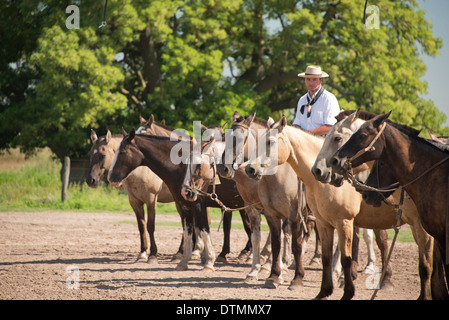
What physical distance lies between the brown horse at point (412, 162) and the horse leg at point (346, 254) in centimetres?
132

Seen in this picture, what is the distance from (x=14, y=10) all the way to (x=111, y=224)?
1370 centimetres

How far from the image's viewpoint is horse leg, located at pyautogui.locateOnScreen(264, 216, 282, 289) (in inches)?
318

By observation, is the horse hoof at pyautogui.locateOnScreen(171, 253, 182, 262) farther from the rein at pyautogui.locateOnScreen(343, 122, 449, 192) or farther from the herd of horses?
the rein at pyautogui.locateOnScreen(343, 122, 449, 192)

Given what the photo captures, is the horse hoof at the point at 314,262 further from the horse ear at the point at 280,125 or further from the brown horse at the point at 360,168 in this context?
the horse ear at the point at 280,125

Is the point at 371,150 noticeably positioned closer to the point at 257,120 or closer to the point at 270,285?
the point at 257,120

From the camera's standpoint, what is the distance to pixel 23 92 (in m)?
25.9

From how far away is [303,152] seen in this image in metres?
7.11

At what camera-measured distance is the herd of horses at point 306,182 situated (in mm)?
5617

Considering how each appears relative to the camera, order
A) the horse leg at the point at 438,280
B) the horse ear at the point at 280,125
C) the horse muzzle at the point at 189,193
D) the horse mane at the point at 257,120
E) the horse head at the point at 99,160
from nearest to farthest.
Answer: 1. the horse leg at the point at 438,280
2. the horse ear at the point at 280,125
3. the horse mane at the point at 257,120
4. the horse muzzle at the point at 189,193
5. the horse head at the point at 99,160

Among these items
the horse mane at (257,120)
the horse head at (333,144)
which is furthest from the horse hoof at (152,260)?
the horse head at (333,144)

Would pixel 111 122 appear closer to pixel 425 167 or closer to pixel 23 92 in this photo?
pixel 23 92

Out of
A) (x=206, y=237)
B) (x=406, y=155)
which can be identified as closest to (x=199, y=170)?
(x=206, y=237)

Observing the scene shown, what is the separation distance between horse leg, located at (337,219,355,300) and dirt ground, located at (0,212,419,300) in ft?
1.62

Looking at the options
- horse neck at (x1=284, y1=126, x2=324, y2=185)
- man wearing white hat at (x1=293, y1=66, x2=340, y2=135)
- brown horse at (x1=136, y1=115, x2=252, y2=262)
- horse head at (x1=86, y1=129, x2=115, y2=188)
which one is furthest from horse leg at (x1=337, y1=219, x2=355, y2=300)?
horse head at (x1=86, y1=129, x2=115, y2=188)
